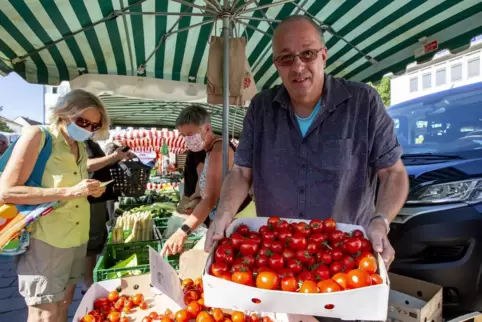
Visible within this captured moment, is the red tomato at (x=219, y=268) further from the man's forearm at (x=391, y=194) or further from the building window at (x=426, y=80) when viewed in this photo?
the building window at (x=426, y=80)

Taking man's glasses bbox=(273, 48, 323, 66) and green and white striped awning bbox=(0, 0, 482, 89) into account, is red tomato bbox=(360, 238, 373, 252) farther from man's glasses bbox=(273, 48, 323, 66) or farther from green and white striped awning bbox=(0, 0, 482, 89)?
green and white striped awning bbox=(0, 0, 482, 89)

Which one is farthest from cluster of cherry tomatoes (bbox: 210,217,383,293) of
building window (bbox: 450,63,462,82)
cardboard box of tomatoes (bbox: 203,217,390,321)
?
building window (bbox: 450,63,462,82)

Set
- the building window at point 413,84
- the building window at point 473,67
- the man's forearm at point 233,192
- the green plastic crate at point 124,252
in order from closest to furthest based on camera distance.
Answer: the man's forearm at point 233,192 → the green plastic crate at point 124,252 → the building window at point 473,67 → the building window at point 413,84

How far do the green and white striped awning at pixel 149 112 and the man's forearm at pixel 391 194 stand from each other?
4.93 m

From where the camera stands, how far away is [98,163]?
378 cm

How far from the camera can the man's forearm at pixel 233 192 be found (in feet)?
6.03

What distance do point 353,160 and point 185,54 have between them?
10.1 feet

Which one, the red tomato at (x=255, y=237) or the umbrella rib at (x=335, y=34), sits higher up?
the umbrella rib at (x=335, y=34)

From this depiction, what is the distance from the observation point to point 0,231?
7.15 ft

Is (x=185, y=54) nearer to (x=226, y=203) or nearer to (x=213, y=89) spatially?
(x=213, y=89)

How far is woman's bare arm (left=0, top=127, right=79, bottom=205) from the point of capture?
2.20 m

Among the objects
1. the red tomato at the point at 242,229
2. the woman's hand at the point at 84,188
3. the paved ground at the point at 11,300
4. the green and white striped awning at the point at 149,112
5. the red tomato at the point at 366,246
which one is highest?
the green and white striped awning at the point at 149,112

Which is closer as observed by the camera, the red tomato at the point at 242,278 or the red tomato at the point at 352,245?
the red tomato at the point at 242,278

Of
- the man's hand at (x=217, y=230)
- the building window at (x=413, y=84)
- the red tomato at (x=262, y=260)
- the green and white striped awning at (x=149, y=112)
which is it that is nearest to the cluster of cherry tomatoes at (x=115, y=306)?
the man's hand at (x=217, y=230)
